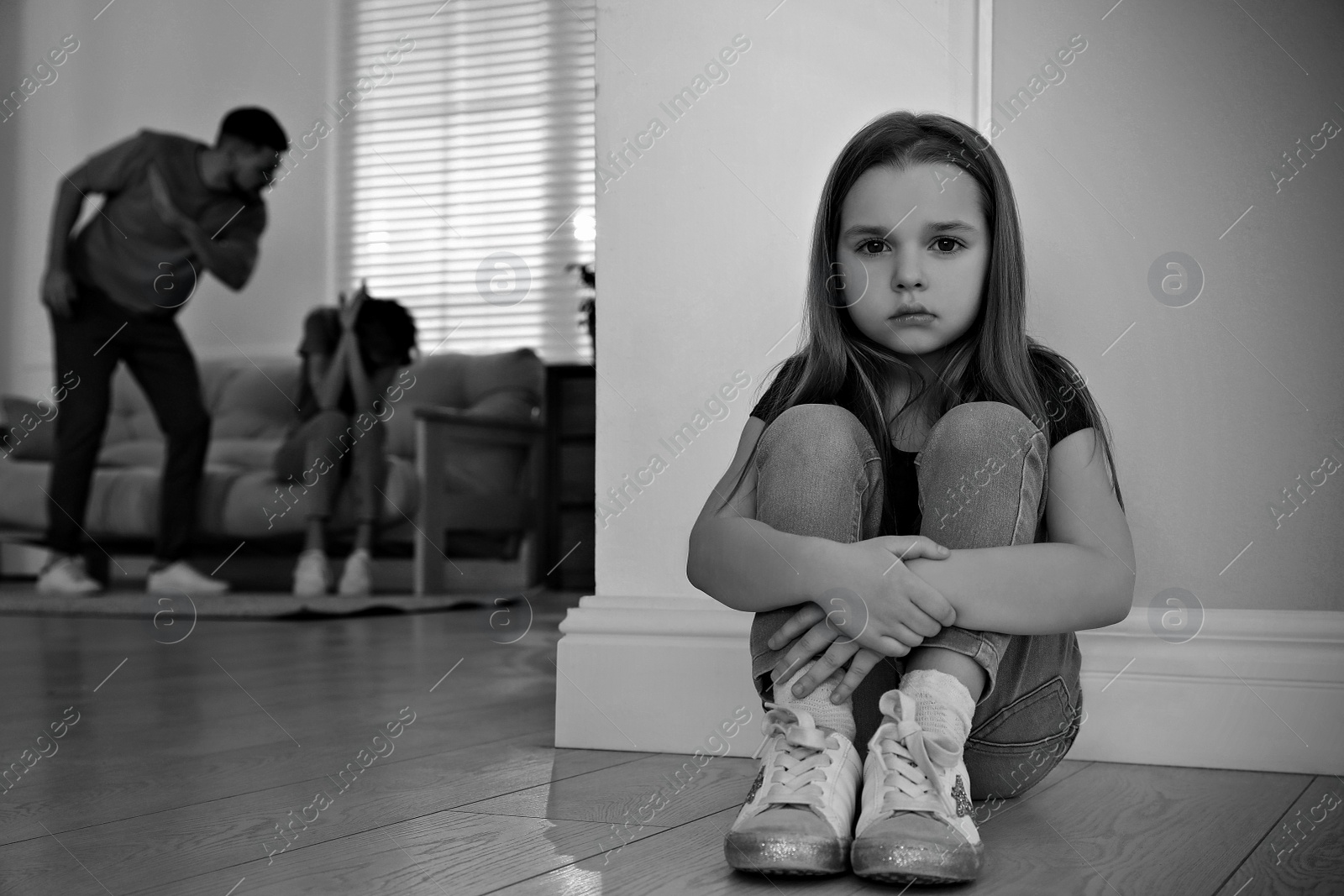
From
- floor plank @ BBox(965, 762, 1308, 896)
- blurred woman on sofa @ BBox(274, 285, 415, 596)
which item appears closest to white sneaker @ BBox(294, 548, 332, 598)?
blurred woman on sofa @ BBox(274, 285, 415, 596)

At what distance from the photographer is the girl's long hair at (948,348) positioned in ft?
2.66

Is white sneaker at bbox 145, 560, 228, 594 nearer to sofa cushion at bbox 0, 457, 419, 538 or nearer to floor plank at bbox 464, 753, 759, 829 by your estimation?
sofa cushion at bbox 0, 457, 419, 538

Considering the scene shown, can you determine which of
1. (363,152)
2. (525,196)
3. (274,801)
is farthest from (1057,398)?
(363,152)

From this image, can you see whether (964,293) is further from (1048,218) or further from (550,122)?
(550,122)

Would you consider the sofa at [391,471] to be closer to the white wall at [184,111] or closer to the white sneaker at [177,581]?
the white sneaker at [177,581]

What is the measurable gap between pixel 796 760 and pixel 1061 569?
0.65ft

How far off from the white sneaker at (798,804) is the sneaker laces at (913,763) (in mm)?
28

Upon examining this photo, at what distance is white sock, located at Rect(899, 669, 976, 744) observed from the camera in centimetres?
66

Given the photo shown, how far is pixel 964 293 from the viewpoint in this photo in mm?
816

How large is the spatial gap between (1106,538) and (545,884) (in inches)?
15.9

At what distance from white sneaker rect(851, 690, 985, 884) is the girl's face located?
0.27 metres

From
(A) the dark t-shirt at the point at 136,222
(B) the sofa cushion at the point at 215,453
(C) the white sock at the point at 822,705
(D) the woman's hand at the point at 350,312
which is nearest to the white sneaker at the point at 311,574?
(B) the sofa cushion at the point at 215,453

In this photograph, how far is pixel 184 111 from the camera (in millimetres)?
5000

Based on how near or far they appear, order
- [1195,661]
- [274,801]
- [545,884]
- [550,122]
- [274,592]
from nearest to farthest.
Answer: [545,884]
[274,801]
[1195,661]
[274,592]
[550,122]
